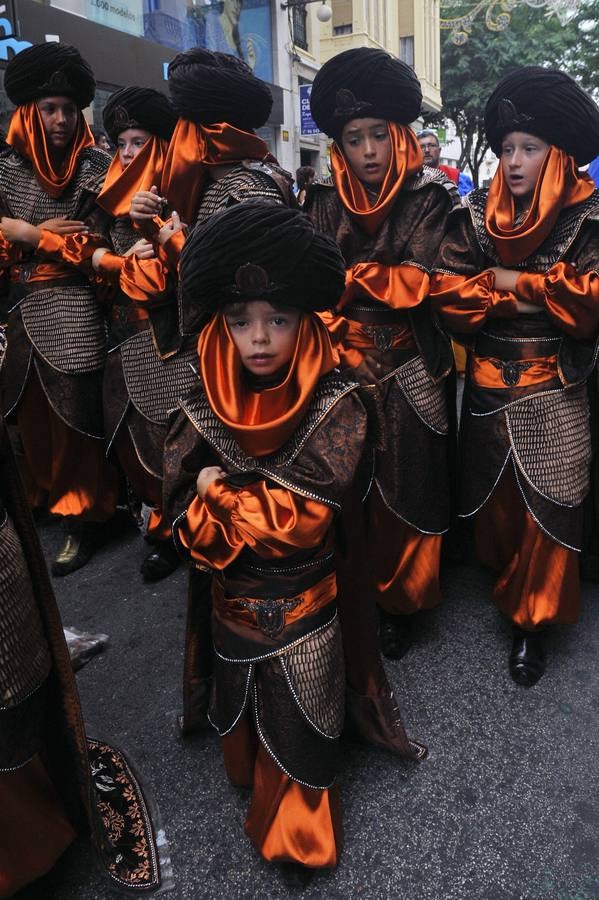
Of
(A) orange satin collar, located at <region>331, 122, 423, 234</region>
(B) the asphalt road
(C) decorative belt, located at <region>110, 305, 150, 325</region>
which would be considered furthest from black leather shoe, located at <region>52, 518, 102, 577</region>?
(A) orange satin collar, located at <region>331, 122, 423, 234</region>

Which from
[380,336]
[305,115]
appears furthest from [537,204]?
[305,115]

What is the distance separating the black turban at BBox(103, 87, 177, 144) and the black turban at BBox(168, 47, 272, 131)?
243 millimetres

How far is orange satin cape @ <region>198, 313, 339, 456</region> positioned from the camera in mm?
1510

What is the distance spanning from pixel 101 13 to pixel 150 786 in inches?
396

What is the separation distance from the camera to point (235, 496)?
1512 millimetres


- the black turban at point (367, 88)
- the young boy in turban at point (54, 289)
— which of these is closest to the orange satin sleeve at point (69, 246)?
the young boy in turban at point (54, 289)

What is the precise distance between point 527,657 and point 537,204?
1.51 metres

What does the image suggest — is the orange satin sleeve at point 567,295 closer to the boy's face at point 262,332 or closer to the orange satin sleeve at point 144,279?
the boy's face at point 262,332

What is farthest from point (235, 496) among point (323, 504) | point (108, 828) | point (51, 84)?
point (51, 84)

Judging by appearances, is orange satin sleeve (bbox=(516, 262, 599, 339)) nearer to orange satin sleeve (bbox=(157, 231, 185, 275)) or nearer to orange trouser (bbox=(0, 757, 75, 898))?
orange satin sleeve (bbox=(157, 231, 185, 275))

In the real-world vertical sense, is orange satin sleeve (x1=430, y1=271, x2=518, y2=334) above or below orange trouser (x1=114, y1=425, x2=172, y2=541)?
above

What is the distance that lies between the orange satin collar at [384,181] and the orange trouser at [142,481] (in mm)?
1388

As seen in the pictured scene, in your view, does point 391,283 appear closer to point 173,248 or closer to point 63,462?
point 173,248

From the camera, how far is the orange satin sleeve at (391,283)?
2271mm
